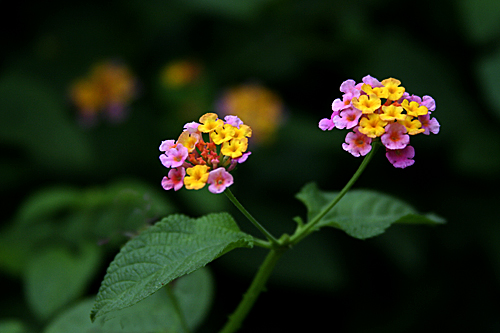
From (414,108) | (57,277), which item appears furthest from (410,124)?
(57,277)

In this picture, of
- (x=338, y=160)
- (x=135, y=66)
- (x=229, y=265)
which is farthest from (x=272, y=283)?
(x=135, y=66)

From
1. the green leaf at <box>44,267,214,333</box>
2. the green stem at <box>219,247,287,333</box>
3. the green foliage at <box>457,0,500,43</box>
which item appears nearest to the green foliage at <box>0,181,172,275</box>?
the green leaf at <box>44,267,214,333</box>

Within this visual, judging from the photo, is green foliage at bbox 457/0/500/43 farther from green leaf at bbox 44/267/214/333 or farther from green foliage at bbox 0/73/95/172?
green foliage at bbox 0/73/95/172

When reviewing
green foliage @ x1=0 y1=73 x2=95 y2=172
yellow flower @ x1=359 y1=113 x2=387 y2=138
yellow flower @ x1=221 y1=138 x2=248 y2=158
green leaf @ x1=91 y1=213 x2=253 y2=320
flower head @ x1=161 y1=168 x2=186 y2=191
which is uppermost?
yellow flower @ x1=359 y1=113 x2=387 y2=138

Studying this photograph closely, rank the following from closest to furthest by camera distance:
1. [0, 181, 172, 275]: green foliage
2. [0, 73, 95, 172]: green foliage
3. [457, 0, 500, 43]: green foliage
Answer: [0, 181, 172, 275]: green foliage → [457, 0, 500, 43]: green foliage → [0, 73, 95, 172]: green foliage

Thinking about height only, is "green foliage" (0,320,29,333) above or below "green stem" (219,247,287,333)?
below

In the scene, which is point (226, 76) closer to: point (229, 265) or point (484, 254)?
point (229, 265)
